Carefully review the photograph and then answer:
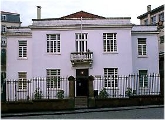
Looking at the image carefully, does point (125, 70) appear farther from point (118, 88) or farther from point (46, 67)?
point (46, 67)

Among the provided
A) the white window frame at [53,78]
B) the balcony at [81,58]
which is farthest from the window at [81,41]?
the white window frame at [53,78]

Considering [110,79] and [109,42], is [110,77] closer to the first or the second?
[110,79]

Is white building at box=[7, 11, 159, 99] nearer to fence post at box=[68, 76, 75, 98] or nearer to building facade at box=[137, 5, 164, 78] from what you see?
fence post at box=[68, 76, 75, 98]

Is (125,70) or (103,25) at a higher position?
(103,25)

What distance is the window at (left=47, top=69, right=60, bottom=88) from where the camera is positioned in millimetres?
32344

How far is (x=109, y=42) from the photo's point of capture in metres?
33.3

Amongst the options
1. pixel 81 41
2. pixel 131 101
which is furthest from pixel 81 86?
pixel 131 101

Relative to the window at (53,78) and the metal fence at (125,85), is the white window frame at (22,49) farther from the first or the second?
→ the metal fence at (125,85)

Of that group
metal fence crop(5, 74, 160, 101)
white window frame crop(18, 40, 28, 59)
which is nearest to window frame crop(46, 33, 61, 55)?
metal fence crop(5, 74, 160, 101)

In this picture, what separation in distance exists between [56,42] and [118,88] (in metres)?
7.67

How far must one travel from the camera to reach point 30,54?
114 feet

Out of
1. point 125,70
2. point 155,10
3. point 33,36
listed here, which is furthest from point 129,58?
point 155,10

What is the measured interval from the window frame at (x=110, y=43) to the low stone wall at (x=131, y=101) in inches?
396

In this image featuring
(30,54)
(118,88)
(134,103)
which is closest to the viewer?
(134,103)
